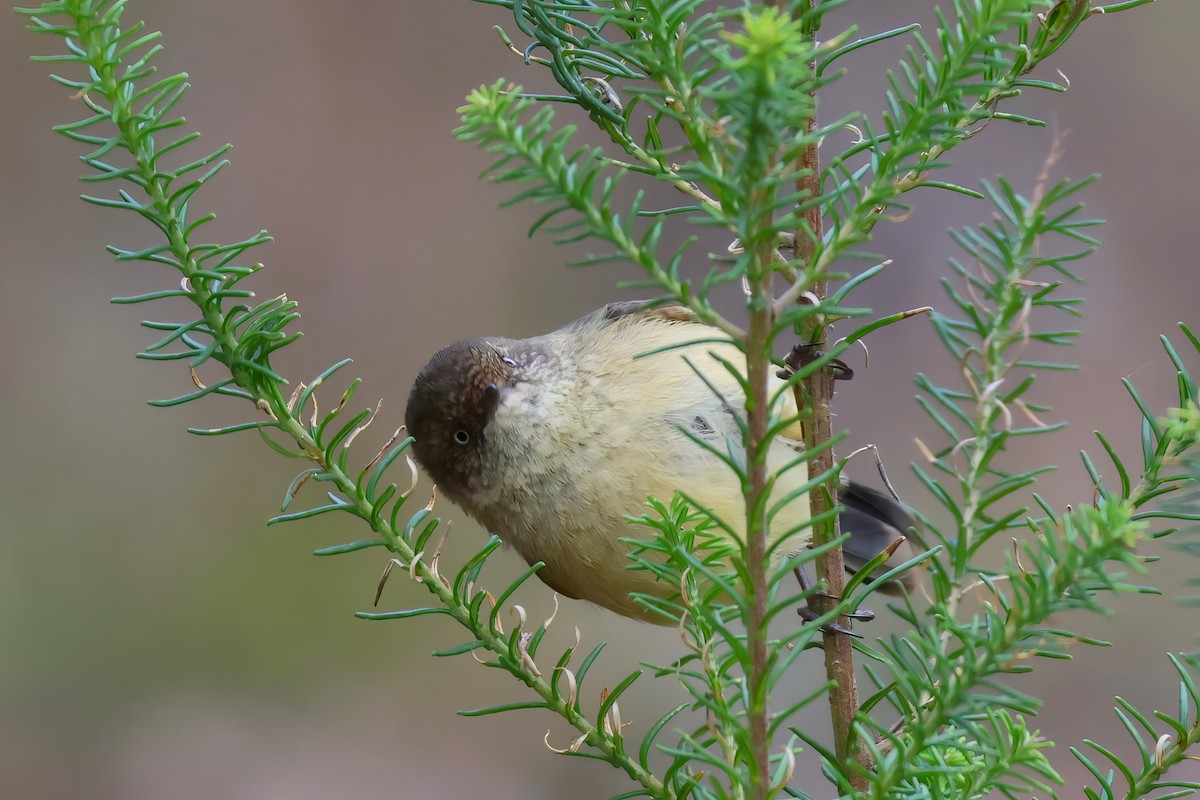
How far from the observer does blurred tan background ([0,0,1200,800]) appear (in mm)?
3309

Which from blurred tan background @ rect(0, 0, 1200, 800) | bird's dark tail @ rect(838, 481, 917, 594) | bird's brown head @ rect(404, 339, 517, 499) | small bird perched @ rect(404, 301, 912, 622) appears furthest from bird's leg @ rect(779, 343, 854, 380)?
blurred tan background @ rect(0, 0, 1200, 800)

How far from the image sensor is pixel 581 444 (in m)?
1.78

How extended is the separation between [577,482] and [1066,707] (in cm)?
211

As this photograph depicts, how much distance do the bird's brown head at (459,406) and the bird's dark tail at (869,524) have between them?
2.56 feet

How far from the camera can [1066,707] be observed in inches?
123

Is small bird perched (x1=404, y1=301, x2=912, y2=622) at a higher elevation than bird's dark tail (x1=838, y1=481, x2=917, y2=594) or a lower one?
higher

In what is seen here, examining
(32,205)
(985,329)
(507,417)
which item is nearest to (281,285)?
(32,205)

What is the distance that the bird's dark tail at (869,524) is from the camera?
218 centimetres

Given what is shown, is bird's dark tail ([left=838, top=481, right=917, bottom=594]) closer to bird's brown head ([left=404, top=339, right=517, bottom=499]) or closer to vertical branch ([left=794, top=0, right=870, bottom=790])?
bird's brown head ([left=404, top=339, right=517, bottom=499])

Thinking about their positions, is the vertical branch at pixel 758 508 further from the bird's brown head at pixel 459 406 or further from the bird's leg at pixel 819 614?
the bird's brown head at pixel 459 406

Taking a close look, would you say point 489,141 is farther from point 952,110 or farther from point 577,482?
point 577,482

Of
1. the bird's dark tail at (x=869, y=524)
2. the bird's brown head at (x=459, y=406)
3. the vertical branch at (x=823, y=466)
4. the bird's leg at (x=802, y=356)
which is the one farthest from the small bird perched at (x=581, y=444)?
the vertical branch at (x=823, y=466)

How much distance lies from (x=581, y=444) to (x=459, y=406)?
23 cm

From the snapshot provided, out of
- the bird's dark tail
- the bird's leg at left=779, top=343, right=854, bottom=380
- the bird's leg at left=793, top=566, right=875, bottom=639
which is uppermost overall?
the bird's leg at left=779, top=343, right=854, bottom=380
